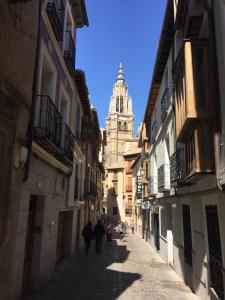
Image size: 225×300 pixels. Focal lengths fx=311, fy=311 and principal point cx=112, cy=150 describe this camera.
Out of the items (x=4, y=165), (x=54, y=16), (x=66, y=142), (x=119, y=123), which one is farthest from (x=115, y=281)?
(x=119, y=123)

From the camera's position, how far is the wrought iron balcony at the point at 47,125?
6.77 metres

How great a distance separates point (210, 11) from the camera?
5910 millimetres

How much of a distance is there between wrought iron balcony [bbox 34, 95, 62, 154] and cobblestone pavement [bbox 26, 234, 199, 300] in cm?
356

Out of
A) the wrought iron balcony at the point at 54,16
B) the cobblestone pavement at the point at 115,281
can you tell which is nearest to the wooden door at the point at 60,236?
the cobblestone pavement at the point at 115,281

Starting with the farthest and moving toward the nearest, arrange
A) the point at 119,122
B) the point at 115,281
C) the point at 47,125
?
the point at 119,122 → the point at 115,281 → the point at 47,125

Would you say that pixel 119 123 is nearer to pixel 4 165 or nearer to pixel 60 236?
pixel 60 236

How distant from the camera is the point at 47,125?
7.32m

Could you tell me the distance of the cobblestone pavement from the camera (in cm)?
782

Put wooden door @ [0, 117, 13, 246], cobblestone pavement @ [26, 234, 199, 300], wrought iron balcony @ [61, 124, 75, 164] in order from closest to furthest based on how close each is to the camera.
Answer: wooden door @ [0, 117, 13, 246] < cobblestone pavement @ [26, 234, 199, 300] < wrought iron balcony @ [61, 124, 75, 164]

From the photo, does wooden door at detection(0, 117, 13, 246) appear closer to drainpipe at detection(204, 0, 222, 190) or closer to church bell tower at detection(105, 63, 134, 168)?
drainpipe at detection(204, 0, 222, 190)

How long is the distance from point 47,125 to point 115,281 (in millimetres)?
5282

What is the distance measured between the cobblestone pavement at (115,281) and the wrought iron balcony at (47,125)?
3560 millimetres

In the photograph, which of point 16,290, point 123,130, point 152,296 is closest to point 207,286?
point 152,296

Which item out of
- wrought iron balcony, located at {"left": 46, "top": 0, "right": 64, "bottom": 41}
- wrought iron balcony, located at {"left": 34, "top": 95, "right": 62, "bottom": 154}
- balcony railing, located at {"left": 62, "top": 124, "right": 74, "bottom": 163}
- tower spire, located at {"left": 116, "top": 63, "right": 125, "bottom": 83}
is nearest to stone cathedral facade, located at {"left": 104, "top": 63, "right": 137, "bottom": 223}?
tower spire, located at {"left": 116, "top": 63, "right": 125, "bottom": 83}
